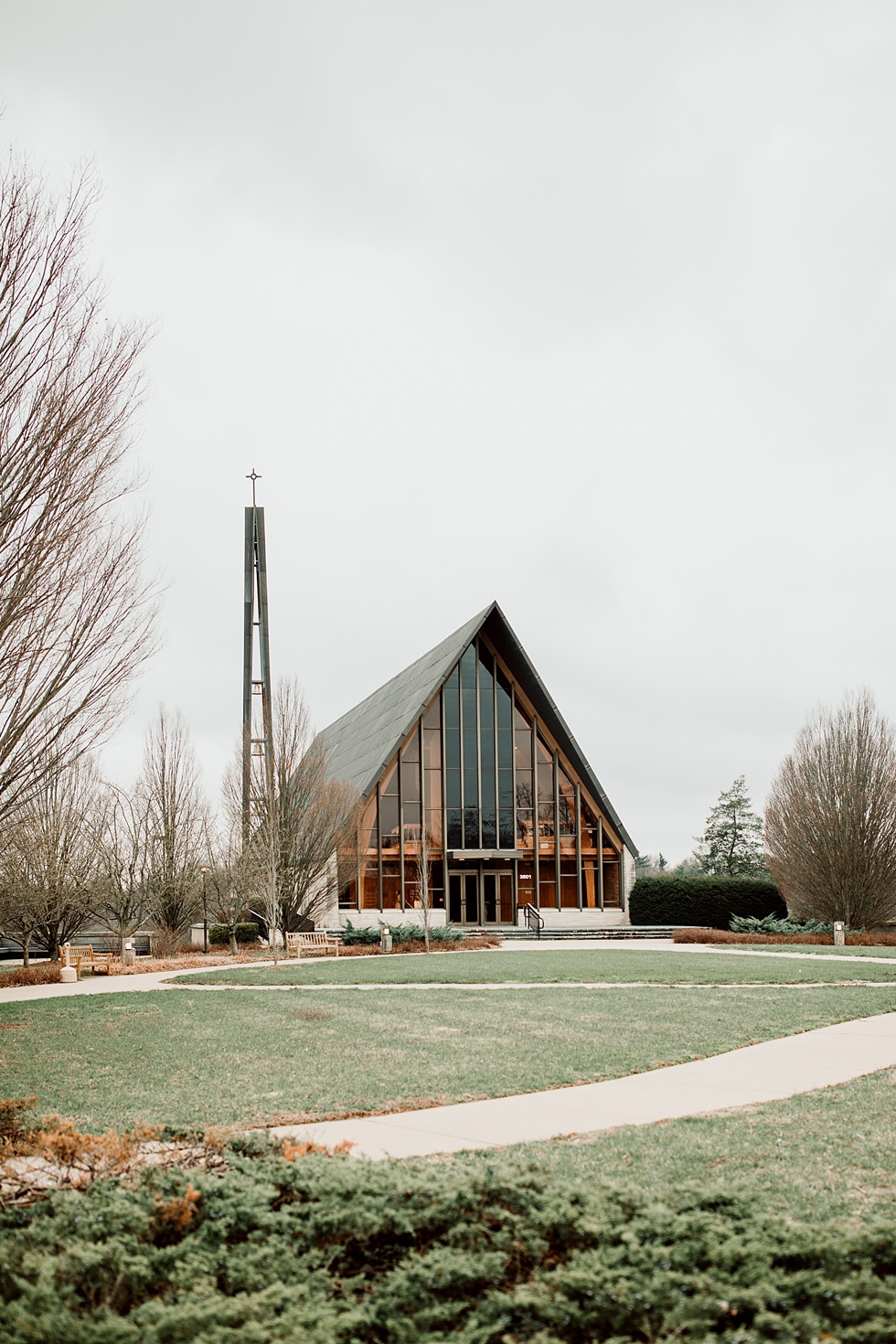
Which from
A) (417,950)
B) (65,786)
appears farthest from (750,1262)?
(65,786)

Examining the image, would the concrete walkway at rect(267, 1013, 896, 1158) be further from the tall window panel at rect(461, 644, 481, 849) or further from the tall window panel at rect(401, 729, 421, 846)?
the tall window panel at rect(461, 644, 481, 849)

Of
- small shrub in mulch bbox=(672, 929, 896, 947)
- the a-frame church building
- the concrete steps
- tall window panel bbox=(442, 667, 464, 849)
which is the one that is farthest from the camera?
tall window panel bbox=(442, 667, 464, 849)

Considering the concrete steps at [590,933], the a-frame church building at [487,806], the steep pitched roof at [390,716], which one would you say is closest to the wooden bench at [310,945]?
the steep pitched roof at [390,716]

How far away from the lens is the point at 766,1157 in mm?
5980

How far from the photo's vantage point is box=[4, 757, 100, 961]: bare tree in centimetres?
2508

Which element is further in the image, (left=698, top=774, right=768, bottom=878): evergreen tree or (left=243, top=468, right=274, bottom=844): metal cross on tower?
(left=698, top=774, right=768, bottom=878): evergreen tree

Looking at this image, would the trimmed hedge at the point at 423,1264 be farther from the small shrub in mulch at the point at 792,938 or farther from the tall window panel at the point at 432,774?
the tall window panel at the point at 432,774

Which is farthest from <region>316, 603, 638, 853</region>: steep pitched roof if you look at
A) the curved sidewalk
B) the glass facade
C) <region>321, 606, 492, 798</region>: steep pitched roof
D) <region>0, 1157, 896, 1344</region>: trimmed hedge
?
<region>0, 1157, 896, 1344</region>: trimmed hedge

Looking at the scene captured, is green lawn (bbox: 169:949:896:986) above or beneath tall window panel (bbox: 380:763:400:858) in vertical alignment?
beneath

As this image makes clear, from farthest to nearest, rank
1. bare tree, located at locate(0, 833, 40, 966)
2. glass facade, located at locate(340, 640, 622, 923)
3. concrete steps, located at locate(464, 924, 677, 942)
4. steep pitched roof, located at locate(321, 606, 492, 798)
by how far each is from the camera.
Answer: glass facade, located at locate(340, 640, 622, 923) < steep pitched roof, located at locate(321, 606, 492, 798) < concrete steps, located at locate(464, 924, 677, 942) < bare tree, located at locate(0, 833, 40, 966)

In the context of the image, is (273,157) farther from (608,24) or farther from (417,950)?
(417,950)

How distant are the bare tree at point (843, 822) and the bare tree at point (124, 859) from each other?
71.4 feet

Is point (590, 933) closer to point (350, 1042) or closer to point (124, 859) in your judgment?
point (124, 859)

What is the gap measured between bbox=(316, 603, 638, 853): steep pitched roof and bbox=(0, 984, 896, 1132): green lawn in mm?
21829
